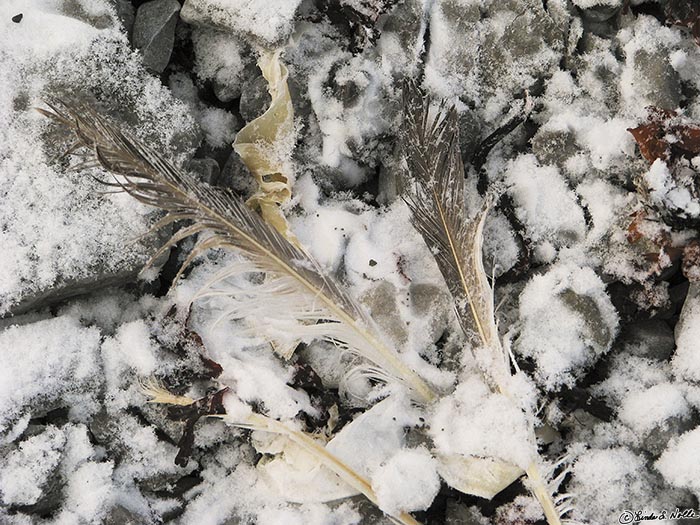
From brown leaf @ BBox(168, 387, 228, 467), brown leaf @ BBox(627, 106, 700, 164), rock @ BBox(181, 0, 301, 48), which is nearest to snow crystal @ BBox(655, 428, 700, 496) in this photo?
brown leaf @ BBox(627, 106, 700, 164)

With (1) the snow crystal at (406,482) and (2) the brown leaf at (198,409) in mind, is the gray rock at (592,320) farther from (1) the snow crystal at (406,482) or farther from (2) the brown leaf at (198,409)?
(2) the brown leaf at (198,409)

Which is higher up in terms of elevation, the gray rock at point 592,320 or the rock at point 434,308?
the gray rock at point 592,320

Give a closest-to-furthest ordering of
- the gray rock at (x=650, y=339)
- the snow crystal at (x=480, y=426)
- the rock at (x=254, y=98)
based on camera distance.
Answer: the snow crystal at (x=480, y=426) < the gray rock at (x=650, y=339) < the rock at (x=254, y=98)

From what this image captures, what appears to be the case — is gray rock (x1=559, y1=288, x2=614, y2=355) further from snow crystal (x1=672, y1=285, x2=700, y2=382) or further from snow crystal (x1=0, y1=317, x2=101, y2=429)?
snow crystal (x1=0, y1=317, x2=101, y2=429)

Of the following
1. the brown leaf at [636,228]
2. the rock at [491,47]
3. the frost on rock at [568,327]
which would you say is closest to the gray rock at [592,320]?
the frost on rock at [568,327]

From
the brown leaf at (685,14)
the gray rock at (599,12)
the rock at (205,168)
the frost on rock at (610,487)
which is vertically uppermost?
the brown leaf at (685,14)

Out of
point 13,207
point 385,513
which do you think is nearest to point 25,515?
point 13,207
